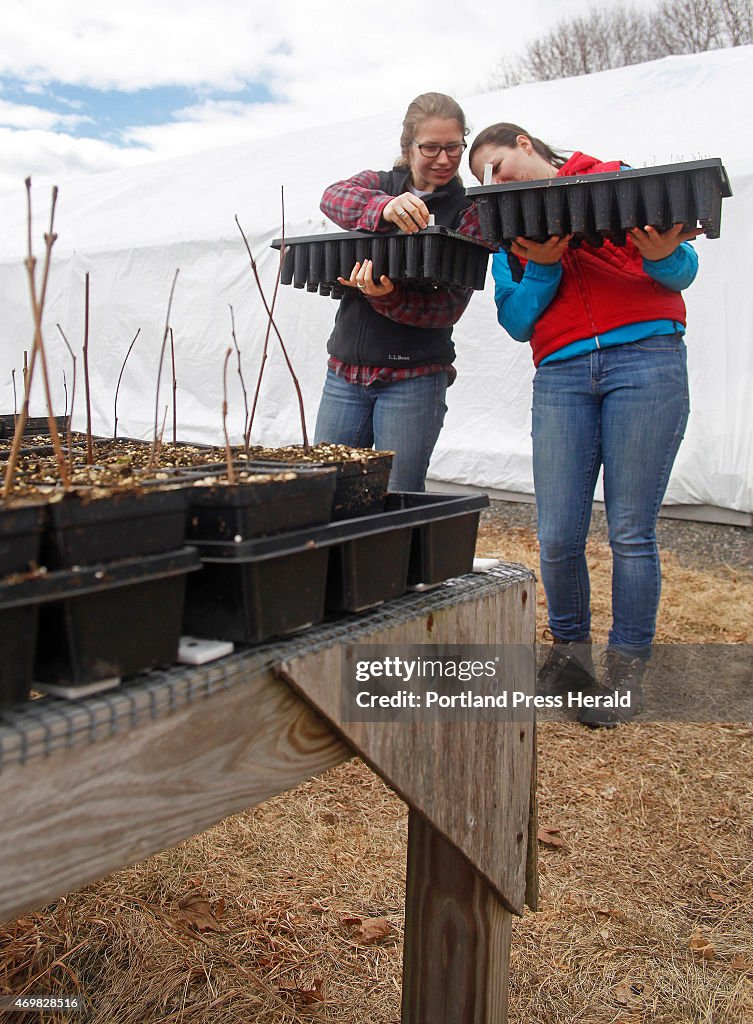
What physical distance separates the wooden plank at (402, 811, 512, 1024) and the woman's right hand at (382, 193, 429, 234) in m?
1.19

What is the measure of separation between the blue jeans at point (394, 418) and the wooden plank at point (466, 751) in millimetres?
991

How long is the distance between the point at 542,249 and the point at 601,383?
1.10 feet

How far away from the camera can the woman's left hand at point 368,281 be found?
6.25 ft

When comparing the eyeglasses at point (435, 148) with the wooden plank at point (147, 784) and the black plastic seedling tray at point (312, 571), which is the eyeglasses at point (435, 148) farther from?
the wooden plank at point (147, 784)

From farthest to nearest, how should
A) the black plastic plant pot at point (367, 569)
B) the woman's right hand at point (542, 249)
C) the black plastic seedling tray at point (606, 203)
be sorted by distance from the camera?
1. the woman's right hand at point (542, 249)
2. the black plastic seedling tray at point (606, 203)
3. the black plastic plant pot at point (367, 569)

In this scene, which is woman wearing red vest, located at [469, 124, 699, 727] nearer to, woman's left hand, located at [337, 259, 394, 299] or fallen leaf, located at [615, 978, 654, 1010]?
woman's left hand, located at [337, 259, 394, 299]

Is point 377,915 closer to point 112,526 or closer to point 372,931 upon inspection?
point 372,931

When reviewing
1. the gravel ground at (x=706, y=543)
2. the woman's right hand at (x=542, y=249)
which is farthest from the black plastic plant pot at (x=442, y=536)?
the gravel ground at (x=706, y=543)

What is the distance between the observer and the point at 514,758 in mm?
1142

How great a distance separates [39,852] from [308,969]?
3.20 ft

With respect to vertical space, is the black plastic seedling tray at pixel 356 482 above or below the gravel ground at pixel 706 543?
above

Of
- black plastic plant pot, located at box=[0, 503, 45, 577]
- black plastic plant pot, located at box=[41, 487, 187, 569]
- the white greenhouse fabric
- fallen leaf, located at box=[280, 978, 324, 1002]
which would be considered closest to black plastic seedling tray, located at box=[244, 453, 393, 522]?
black plastic plant pot, located at box=[41, 487, 187, 569]

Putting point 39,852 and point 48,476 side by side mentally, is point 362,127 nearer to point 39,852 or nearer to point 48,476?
point 48,476

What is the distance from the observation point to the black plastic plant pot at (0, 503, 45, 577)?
0.63m
